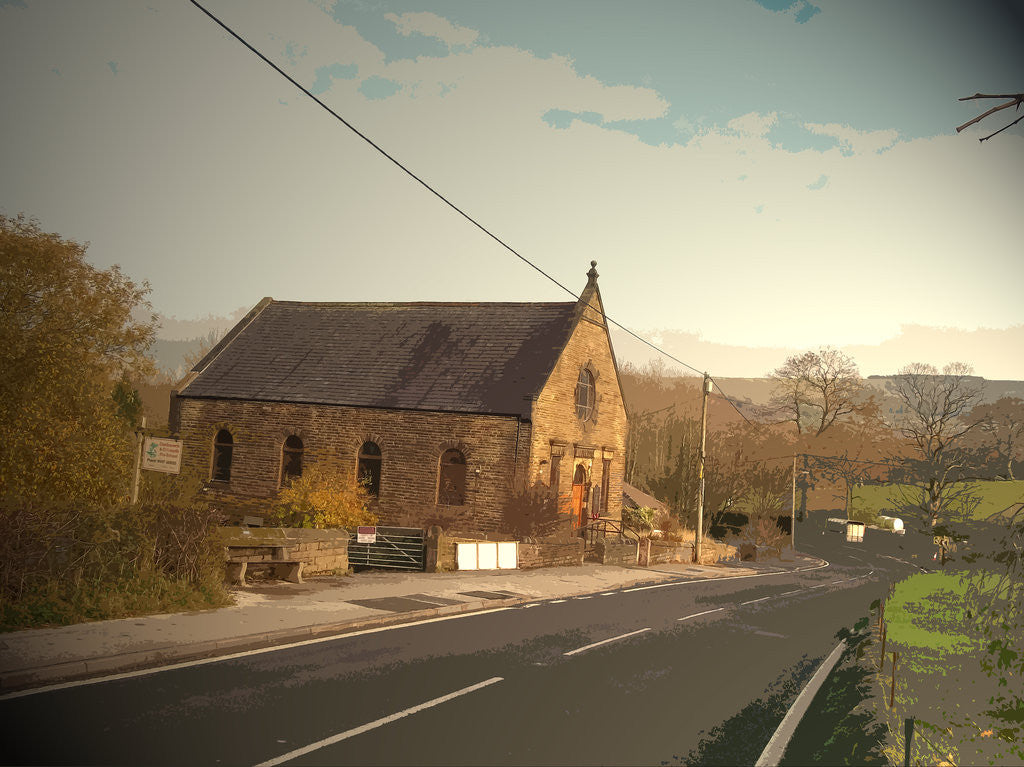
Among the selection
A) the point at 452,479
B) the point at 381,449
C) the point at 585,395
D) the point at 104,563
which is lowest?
the point at 104,563

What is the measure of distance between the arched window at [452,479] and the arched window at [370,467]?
8.95ft

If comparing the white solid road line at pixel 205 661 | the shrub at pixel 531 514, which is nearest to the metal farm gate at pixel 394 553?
the shrub at pixel 531 514

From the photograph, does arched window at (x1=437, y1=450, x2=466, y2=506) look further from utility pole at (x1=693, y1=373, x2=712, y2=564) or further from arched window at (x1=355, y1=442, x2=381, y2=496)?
utility pole at (x1=693, y1=373, x2=712, y2=564)

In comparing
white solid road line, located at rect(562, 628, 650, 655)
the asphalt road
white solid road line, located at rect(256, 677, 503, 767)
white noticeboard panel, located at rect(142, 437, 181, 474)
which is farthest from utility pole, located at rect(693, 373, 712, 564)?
white solid road line, located at rect(256, 677, 503, 767)

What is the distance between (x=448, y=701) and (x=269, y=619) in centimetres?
487

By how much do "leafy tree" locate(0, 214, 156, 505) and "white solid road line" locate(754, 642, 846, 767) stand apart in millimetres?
17604

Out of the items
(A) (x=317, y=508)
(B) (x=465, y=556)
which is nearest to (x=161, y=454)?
(A) (x=317, y=508)

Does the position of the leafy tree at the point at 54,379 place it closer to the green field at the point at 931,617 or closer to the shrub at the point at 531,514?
the shrub at the point at 531,514

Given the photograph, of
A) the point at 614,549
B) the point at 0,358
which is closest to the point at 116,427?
the point at 0,358

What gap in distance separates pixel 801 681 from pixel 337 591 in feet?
30.7

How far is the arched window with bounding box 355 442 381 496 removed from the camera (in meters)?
31.9

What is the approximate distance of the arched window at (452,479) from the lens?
101 feet

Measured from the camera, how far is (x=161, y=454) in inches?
611

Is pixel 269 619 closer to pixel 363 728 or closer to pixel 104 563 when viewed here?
pixel 104 563
